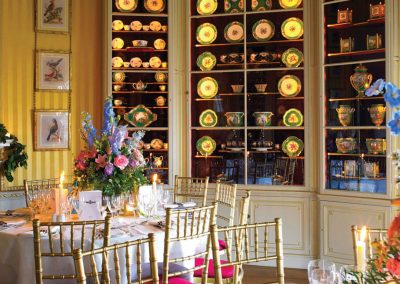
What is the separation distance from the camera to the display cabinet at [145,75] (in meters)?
5.88

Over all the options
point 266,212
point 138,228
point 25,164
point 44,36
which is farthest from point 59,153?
point 138,228

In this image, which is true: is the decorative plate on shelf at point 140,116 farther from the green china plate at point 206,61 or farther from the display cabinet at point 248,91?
the green china plate at point 206,61

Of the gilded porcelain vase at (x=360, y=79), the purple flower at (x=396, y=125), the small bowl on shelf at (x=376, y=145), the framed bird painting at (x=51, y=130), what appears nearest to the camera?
the purple flower at (x=396, y=125)

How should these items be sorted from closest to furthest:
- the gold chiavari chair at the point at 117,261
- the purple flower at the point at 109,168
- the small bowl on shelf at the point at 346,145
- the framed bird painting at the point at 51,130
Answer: the gold chiavari chair at the point at 117,261 → the purple flower at the point at 109,168 → the small bowl on shelf at the point at 346,145 → the framed bird painting at the point at 51,130

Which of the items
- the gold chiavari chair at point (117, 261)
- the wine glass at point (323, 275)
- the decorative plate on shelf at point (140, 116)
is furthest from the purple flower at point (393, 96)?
the decorative plate on shelf at point (140, 116)

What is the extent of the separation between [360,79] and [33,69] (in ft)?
10.7

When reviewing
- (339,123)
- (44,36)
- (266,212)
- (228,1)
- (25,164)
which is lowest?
(266,212)

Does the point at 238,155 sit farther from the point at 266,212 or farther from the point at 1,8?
the point at 1,8

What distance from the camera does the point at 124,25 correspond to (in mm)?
5945

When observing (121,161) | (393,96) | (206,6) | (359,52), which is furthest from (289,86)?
(393,96)

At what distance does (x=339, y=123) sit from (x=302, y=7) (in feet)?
4.12

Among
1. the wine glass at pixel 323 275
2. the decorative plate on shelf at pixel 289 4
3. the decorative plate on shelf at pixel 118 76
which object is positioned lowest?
the wine glass at pixel 323 275

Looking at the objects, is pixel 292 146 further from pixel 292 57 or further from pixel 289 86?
pixel 292 57

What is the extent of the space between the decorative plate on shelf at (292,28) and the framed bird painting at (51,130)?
2431 mm
